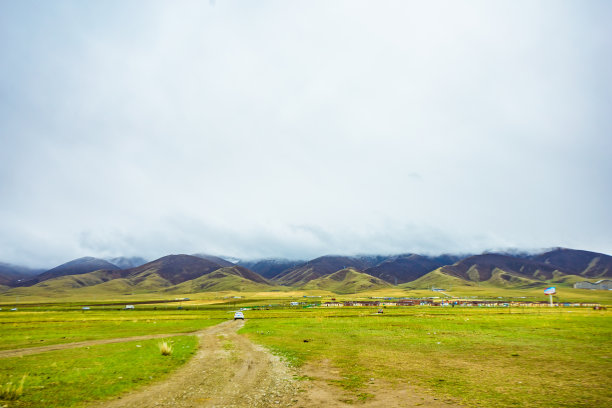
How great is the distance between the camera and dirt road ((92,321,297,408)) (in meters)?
15.8

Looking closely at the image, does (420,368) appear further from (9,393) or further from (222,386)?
(9,393)

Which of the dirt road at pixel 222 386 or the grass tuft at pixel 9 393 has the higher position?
the grass tuft at pixel 9 393

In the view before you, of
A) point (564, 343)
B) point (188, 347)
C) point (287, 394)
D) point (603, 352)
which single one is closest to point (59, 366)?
point (188, 347)

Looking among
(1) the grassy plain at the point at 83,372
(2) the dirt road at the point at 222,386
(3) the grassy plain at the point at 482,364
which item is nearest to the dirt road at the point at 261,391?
(2) the dirt road at the point at 222,386

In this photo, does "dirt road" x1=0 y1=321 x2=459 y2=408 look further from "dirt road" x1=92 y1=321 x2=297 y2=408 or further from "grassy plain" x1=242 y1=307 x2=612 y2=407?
"grassy plain" x1=242 y1=307 x2=612 y2=407

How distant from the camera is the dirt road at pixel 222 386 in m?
15.8

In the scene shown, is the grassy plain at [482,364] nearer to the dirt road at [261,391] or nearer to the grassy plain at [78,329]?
the dirt road at [261,391]

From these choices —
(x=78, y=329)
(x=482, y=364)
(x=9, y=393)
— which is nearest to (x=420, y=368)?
(x=482, y=364)

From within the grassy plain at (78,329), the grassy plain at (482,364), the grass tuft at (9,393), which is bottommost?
the grassy plain at (78,329)

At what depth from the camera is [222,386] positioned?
62.0 ft

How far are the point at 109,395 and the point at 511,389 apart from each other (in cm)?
2115

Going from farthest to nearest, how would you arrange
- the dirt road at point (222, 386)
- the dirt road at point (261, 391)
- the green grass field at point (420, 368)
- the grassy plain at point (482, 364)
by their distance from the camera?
the green grass field at point (420, 368) < the grassy plain at point (482, 364) < the dirt road at point (222, 386) < the dirt road at point (261, 391)

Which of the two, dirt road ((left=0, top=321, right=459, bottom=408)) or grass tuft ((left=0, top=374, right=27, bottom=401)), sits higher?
grass tuft ((left=0, top=374, right=27, bottom=401))

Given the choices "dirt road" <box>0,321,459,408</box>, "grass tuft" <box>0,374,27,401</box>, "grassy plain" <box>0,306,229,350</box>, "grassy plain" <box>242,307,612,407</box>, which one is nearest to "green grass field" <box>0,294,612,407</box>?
"grassy plain" <box>242,307,612,407</box>
